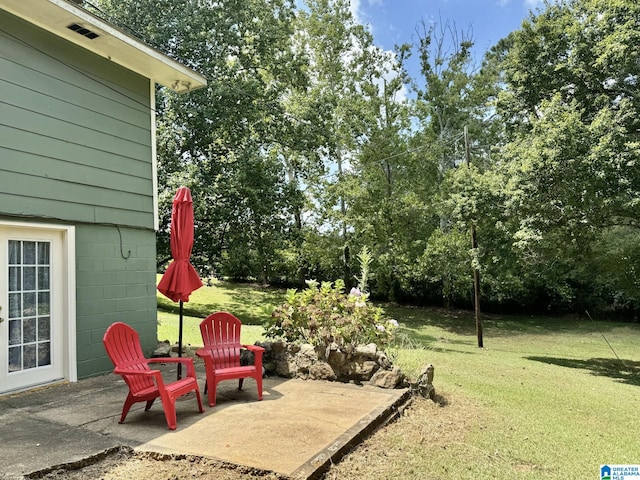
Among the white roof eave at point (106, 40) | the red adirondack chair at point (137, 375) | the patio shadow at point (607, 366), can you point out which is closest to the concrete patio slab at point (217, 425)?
the red adirondack chair at point (137, 375)

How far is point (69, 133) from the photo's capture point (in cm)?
552

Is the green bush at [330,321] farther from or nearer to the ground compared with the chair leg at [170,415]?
farther from the ground

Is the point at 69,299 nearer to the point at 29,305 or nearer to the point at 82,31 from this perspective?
the point at 29,305

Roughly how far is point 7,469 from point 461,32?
21888 millimetres

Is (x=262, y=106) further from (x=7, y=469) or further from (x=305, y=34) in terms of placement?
(x=7, y=469)

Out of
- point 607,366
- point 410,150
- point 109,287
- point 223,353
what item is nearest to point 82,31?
point 109,287

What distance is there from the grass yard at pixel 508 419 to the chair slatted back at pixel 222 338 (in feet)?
5.99

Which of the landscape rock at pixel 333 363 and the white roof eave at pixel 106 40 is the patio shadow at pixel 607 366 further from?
the white roof eave at pixel 106 40

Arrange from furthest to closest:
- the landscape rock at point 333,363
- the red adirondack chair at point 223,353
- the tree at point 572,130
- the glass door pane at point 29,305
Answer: the tree at point 572,130
the landscape rock at point 333,363
the glass door pane at point 29,305
the red adirondack chair at point 223,353

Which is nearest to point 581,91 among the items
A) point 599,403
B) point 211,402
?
point 599,403

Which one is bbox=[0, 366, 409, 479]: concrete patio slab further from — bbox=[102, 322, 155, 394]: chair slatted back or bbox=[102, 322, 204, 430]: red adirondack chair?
bbox=[102, 322, 155, 394]: chair slatted back

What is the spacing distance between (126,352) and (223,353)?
1073 mm

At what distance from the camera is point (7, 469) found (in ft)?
9.21

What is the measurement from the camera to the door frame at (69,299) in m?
5.38
